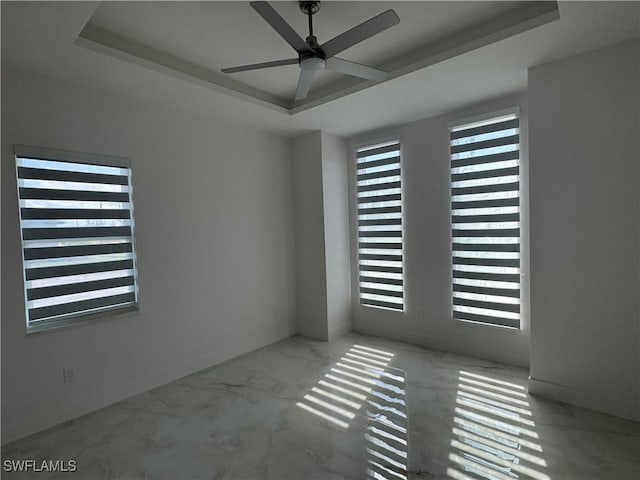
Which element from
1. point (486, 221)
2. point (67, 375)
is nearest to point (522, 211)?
point (486, 221)

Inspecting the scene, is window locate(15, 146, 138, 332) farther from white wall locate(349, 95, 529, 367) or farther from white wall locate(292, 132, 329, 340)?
white wall locate(349, 95, 529, 367)

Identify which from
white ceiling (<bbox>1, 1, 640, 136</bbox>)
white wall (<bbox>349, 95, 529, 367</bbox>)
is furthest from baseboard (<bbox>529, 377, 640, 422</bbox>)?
white ceiling (<bbox>1, 1, 640, 136</bbox>)

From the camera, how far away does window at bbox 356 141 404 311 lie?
439 centimetres

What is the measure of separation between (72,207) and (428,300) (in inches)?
153

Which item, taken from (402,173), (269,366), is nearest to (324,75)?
(402,173)

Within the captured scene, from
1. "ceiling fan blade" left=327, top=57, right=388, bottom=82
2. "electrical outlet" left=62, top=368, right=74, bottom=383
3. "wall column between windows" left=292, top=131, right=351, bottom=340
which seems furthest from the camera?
"wall column between windows" left=292, top=131, right=351, bottom=340

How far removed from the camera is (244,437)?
8.16 feet

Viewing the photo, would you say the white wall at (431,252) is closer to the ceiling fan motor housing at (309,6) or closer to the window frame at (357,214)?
the window frame at (357,214)

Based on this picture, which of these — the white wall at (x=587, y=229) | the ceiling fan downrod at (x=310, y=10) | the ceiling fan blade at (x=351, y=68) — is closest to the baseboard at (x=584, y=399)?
the white wall at (x=587, y=229)

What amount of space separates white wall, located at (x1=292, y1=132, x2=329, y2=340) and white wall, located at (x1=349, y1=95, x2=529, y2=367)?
929 mm

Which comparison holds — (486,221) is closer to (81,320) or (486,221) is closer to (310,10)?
(310,10)

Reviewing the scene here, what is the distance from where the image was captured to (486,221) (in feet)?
11.9

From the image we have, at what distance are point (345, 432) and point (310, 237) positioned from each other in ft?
8.58

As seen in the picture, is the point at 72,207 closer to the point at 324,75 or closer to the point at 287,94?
the point at 287,94
